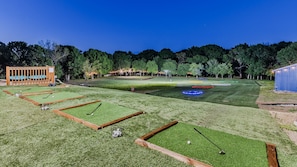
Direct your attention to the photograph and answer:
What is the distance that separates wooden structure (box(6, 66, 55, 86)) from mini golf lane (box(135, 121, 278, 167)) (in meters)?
13.8

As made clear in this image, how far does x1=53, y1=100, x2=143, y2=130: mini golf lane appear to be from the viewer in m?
4.90

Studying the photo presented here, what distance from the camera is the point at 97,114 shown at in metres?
5.72

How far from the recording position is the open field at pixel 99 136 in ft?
10.3

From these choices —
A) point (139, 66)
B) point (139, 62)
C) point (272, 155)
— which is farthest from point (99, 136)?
point (139, 62)

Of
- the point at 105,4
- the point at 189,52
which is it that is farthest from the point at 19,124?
the point at 105,4

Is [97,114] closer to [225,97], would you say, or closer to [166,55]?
[225,97]

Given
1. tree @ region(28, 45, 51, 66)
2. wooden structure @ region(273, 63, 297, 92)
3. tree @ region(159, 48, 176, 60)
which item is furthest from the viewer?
tree @ region(159, 48, 176, 60)

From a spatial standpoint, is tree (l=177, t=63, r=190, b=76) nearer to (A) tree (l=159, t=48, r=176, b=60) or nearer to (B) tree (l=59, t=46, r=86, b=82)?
(A) tree (l=159, t=48, r=176, b=60)

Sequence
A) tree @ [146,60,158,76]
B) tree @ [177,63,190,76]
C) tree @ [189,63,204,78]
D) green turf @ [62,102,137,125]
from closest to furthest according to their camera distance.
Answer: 1. green turf @ [62,102,137,125]
2. tree @ [189,63,204,78]
3. tree @ [177,63,190,76]
4. tree @ [146,60,158,76]

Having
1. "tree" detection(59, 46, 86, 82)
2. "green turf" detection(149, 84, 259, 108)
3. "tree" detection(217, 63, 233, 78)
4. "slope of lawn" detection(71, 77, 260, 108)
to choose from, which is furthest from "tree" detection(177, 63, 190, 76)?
"green turf" detection(149, 84, 259, 108)

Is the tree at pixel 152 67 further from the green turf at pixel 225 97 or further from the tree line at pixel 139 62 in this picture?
the green turf at pixel 225 97

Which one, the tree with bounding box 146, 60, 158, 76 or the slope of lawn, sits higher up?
the tree with bounding box 146, 60, 158, 76

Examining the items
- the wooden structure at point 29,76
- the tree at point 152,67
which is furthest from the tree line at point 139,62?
the wooden structure at point 29,76

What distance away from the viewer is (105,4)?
85125 mm
